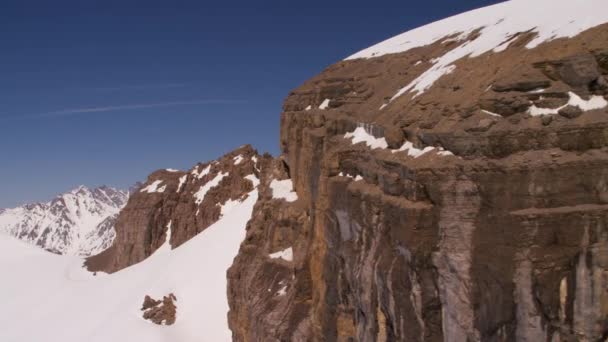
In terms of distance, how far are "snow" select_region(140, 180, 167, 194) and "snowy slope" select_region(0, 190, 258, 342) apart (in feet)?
30.4

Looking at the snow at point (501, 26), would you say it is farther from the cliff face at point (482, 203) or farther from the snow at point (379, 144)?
the snow at point (379, 144)

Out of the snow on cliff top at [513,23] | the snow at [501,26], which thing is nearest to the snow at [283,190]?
the snow on cliff top at [513,23]

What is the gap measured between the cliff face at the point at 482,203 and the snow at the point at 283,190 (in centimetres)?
877

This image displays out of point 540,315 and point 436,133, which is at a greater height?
point 436,133

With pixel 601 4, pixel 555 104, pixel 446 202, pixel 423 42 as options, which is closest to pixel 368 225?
pixel 446 202

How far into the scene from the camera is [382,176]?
1542 cm

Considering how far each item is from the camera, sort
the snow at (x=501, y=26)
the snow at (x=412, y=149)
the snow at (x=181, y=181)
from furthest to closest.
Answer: the snow at (x=181, y=181) → the snow at (x=501, y=26) → the snow at (x=412, y=149)

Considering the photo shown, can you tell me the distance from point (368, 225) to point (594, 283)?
6325 millimetres

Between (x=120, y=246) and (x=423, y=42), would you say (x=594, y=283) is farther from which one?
(x=120, y=246)

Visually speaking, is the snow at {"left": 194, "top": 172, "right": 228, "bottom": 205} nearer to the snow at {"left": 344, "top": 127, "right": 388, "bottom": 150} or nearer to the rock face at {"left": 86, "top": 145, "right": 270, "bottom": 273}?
the rock face at {"left": 86, "top": 145, "right": 270, "bottom": 273}

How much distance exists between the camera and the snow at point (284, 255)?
25.5 meters

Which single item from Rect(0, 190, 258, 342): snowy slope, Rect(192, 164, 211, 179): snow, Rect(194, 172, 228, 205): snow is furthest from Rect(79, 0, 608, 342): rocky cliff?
Rect(192, 164, 211, 179): snow

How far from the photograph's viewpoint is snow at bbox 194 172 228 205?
61953 millimetres

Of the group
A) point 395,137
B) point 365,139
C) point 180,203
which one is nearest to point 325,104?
point 365,139
